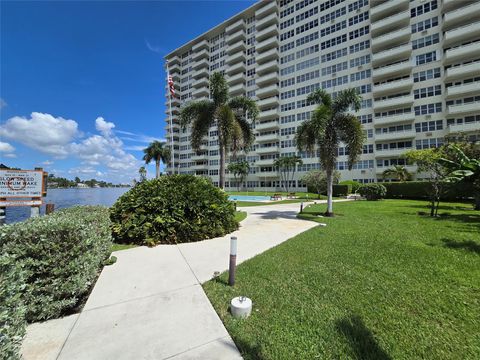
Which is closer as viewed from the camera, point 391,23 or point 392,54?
point 392,54

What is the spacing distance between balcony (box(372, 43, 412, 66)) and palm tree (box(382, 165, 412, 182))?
19320 mm

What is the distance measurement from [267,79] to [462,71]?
33809 mm

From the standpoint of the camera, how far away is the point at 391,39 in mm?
36500

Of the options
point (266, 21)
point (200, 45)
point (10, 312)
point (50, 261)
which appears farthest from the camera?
point (200, 45)

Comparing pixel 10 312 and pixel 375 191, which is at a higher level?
pixel 10 312

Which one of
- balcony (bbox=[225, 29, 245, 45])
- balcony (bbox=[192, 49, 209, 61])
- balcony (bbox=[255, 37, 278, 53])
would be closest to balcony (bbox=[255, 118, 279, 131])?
balcony (bbox=[255, 37, 278, 53])

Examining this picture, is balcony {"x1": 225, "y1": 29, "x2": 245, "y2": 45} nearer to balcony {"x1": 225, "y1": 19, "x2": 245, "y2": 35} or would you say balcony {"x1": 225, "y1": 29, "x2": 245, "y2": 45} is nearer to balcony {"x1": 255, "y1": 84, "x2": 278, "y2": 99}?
balcony {"x1": 225, "y1": 19, "x2": 245, "y2": 35}

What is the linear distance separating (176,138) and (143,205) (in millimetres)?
69899

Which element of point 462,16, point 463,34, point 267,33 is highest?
point 267,33

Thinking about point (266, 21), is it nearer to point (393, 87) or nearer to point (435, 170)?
point (393, 87)

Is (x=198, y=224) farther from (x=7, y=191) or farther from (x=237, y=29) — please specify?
(x=237, y=29)

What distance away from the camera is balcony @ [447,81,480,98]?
30.8 m

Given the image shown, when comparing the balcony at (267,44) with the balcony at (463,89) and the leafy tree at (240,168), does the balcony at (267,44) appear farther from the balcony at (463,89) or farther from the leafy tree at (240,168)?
the balcony at (463,89)

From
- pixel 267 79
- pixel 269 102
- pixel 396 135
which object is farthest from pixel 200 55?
pixel 396 135
